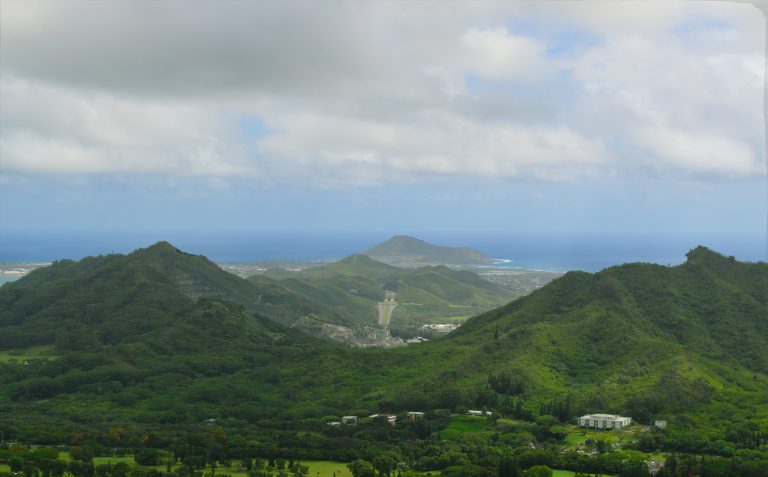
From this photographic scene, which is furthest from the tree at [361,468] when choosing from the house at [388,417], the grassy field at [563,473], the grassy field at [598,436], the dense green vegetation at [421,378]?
the grassy field at [598,436]

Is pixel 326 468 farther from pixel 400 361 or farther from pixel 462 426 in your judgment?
pixel 400 361

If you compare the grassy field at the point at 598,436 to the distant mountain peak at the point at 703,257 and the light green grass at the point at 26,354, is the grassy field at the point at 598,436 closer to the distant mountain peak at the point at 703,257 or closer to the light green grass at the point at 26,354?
the distant mountain peak at the point at 703,257

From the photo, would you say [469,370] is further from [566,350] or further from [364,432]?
[364,432]

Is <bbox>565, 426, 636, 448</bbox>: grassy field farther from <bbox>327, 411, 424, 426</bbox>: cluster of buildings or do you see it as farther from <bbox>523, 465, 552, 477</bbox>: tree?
<bbox>327, 411, 424, 426</bbox>: cluster of buildings

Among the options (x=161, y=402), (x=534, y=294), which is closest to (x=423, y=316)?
(x=534, y=294)

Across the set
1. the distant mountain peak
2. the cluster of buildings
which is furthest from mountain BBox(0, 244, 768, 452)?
the cluster of buildings

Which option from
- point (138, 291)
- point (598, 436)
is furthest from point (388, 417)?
point (138, 291)
